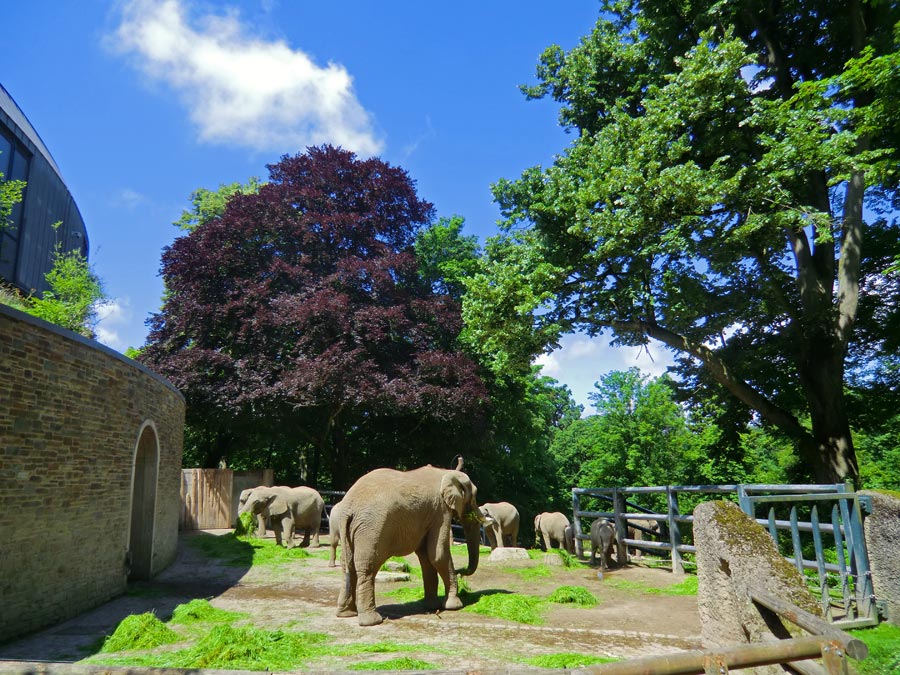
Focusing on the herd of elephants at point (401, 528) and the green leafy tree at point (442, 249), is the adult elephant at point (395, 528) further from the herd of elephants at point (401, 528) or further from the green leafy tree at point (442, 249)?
the green leafy tree at point (442, 249)

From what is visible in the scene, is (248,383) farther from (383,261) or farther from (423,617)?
(423,617)

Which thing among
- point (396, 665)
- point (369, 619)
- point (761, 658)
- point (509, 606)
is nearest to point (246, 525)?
point (369, 619)

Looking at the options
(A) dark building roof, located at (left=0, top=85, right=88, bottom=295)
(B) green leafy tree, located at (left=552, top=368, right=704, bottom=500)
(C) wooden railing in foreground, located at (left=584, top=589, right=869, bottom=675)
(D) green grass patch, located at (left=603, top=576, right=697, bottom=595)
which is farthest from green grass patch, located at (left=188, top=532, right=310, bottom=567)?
(B) green leafy tree, located at (left=552, top=368, right=704, bottom=500)

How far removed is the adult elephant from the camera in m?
8.39

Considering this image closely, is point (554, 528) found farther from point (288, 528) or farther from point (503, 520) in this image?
point (288, 528)

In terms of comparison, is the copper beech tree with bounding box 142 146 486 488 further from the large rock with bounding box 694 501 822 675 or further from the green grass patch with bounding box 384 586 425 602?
the large rock with bounding box 694 501 822 675

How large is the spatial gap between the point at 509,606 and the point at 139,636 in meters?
4.96

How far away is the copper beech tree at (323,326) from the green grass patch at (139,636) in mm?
12832

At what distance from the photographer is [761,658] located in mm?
3363

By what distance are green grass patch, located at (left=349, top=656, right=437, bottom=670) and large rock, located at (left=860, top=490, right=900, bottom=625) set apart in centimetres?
556

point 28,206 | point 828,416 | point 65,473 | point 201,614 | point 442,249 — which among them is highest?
point 28,206

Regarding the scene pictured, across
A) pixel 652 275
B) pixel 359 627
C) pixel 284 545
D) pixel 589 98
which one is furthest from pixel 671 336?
pixel 284 545

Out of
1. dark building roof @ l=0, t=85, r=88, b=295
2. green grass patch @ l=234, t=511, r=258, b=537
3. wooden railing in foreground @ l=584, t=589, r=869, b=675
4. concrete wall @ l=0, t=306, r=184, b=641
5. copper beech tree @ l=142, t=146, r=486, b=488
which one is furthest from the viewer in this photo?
dark building roof @ l=0, t=85, r=88, b=295

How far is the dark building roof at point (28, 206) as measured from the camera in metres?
26.0
